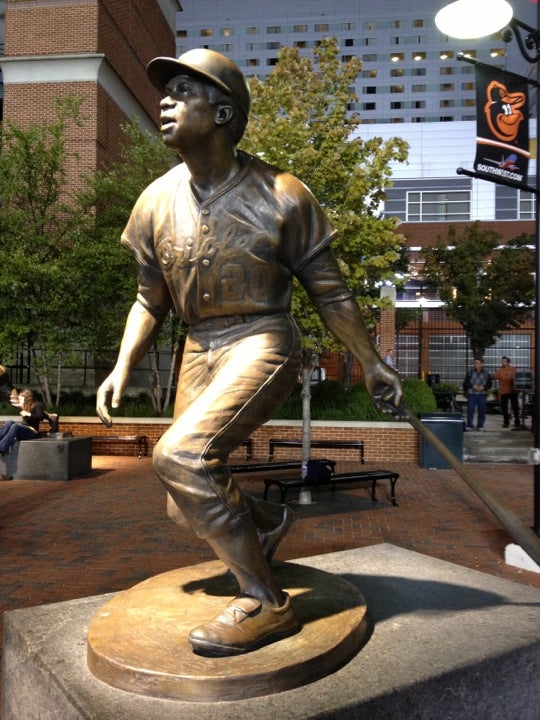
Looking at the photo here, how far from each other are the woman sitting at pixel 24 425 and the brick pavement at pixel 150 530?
2.41ft

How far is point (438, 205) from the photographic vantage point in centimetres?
4341

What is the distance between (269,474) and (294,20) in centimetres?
8631

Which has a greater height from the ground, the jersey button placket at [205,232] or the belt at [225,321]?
the jersey button placket at [205,232]

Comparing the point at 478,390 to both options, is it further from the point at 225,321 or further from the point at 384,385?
the point at 225,321

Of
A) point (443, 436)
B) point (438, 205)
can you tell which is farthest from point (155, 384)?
point (438, 205)

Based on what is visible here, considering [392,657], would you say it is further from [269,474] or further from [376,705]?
[269,474]

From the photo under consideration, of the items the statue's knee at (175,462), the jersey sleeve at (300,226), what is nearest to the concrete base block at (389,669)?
the statue's knee at (175,462)

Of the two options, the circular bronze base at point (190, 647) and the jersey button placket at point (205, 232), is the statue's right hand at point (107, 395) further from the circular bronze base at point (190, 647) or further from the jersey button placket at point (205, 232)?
the circular bronze base at point (190, 647)

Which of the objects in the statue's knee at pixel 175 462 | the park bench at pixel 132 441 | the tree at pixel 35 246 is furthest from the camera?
the tree at pixel 35 246

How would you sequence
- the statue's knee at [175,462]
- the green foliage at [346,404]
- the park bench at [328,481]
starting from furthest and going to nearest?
1. the green foliage at [346,404]
2. the park bench at [328,481]
3. the statue's knee at [175,462]

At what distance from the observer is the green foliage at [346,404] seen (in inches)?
557

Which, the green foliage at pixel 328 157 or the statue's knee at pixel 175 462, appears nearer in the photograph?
the statue's knee at pixel 175 462

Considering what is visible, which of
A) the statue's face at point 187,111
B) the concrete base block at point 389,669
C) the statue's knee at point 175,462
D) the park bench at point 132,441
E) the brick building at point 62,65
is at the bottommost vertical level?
the park bench at point 132,441

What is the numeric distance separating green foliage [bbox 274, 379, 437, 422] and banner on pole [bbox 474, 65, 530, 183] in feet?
23.3
